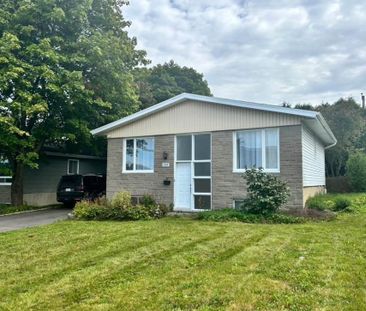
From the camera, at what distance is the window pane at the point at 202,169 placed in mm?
14034

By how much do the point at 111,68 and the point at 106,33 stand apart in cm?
237

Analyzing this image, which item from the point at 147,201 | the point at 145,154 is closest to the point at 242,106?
the point at 145,154

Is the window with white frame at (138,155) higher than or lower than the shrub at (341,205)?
higher

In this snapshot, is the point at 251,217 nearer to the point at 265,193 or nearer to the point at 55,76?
the point at 265,193

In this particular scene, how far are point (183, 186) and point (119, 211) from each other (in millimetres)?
3144

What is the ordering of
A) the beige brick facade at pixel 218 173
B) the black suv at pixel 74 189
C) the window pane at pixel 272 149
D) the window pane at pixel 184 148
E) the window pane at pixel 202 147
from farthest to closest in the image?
the black suv at pixel 74 189, the window pane at pixel 184 148, the window pane at pixel 202 147, the window pane at pixel 272 149, the beige brick facade at pixel 218 173

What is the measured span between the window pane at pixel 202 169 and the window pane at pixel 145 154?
2028 mm

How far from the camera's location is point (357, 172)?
73.6 ft

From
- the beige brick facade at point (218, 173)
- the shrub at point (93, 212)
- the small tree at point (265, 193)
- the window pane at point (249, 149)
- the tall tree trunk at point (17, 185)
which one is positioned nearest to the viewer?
the small tree at point (265, 193)

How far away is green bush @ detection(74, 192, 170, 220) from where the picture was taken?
12.2 meters

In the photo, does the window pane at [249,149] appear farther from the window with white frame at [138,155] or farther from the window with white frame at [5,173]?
the window with white frame at [5,173]

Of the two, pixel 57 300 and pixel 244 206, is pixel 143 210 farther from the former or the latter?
pixel 57 300

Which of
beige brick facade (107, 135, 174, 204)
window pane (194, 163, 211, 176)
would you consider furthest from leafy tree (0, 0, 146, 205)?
window pane (194, 163, 211, 176)

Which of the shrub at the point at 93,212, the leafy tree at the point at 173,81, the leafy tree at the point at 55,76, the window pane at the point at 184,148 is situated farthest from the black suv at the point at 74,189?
the leafy tree at the point at 173,81
